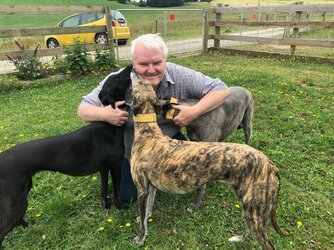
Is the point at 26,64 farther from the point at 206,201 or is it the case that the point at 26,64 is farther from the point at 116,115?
the point at 206,201

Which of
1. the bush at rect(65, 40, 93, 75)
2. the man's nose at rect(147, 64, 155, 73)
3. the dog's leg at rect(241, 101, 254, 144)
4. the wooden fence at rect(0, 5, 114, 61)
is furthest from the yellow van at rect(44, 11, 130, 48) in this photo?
the man's nose at rect(147, 64, 155, 73)

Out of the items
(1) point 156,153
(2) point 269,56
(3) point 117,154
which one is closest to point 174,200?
(3) point 117,154

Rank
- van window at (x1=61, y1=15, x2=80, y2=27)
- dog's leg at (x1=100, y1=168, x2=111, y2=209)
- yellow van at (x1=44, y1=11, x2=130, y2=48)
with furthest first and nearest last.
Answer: van window at (x1=61, y1=15, x2=80, y2=27), yellow van at (x1=44, y1=11, x2=130, y2=48), dog's leg at (x1=100, y1=168, x2=111, y2=209)

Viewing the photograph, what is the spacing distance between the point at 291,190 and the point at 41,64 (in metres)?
8.54

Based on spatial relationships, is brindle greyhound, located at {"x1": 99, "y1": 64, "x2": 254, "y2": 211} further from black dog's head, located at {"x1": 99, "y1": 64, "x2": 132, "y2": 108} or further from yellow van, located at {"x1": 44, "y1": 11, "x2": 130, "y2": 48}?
yellow van, located at {"x1": 44, "y1": 11, "x2": 130, "y2": 48}

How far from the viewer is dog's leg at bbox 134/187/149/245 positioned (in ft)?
9.36

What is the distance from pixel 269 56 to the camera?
39.5ft

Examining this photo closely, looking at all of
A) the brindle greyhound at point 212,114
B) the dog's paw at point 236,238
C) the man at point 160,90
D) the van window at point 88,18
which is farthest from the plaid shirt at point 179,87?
the van window at point 88,18

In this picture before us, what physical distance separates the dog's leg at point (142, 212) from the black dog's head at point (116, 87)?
0.97 metres

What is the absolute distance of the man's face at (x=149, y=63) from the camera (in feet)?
9.61

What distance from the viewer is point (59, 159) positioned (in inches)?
117

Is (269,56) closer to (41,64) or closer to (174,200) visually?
(41,64)

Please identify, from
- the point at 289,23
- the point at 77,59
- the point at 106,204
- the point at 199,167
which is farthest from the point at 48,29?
the point at 289,23

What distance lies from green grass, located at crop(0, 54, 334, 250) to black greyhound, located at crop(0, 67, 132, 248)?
35 centimetres
